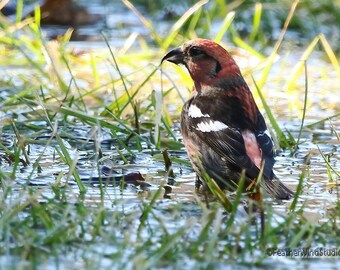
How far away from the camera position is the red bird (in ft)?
18.0

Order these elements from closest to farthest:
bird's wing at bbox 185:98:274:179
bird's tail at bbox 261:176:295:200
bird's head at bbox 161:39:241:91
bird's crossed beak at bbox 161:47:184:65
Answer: bird's tail at bbox 261:176:295:200
bird's wing at bbox 185:98:274:179
bird's head at bbox 161:39:241:91
bird's crossed beak at bbox 161:47:184:65

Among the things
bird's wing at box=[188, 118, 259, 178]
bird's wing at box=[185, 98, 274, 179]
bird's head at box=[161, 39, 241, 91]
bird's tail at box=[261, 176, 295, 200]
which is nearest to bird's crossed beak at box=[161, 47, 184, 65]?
bird's head at box=[161, 39, 241, 91]

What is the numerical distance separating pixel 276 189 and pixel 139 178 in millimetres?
849

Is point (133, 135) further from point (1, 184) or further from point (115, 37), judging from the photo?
point (115, 37)

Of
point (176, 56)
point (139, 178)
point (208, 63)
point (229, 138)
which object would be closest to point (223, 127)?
point (229, 138)

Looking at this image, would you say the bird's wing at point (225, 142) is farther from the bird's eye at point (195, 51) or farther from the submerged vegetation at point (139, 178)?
the bird's eye at point (195, 51)

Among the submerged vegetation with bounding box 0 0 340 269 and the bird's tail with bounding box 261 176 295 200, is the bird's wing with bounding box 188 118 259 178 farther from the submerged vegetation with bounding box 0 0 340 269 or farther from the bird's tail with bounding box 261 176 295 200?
the submerged vegetation with bounding box 0 0 340 269

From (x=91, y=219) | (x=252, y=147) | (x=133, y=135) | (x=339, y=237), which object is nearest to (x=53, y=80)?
(x=133, y=135)

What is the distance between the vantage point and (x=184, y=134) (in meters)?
6.00

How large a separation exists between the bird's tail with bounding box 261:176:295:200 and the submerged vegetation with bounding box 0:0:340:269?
0.23ft

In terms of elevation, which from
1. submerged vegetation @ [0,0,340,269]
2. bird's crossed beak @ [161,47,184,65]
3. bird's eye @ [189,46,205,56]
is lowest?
submerged vegetation @ [0,0,340,269]

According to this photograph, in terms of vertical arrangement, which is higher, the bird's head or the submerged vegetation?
the bird's head

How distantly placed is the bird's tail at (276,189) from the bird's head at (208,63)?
3.70 feet

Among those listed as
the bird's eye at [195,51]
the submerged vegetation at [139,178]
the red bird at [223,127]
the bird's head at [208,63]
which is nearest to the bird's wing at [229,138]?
the red bird at [223,127]
